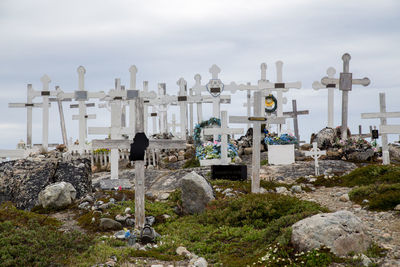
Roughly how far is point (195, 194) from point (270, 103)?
1765 centimetres

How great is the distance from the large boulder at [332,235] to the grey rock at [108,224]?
5.68 meters

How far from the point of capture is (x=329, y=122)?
2980cm

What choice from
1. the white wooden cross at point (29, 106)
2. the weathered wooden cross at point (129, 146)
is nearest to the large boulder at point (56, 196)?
the weathered wooden cross at point (129, 146)

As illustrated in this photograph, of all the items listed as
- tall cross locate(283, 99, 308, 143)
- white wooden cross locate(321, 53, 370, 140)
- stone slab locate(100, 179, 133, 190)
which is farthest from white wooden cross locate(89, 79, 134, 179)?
tall cross locate(283, 99, 308, 143)

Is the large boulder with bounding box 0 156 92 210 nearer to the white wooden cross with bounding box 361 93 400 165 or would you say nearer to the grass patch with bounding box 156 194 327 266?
the grass patch with bounding box 156 194 327 266

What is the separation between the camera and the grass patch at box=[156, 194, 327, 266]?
946 centimetres

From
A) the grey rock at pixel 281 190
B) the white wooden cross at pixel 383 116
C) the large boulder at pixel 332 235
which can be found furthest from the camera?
the white wooden cross at pixel 383 116

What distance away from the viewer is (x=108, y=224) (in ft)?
41.3

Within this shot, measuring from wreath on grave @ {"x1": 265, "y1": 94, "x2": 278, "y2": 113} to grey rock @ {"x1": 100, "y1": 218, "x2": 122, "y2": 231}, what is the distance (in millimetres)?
19451

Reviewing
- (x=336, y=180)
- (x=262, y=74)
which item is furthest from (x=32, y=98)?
(x=336, y=180)

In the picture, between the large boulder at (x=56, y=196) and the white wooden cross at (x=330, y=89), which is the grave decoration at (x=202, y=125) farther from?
the large boulder at (x=56, y=196)

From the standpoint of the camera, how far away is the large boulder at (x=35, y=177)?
16953 millimetres

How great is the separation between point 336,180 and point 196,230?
840 cm

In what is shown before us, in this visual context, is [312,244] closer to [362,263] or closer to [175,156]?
[362,263]
